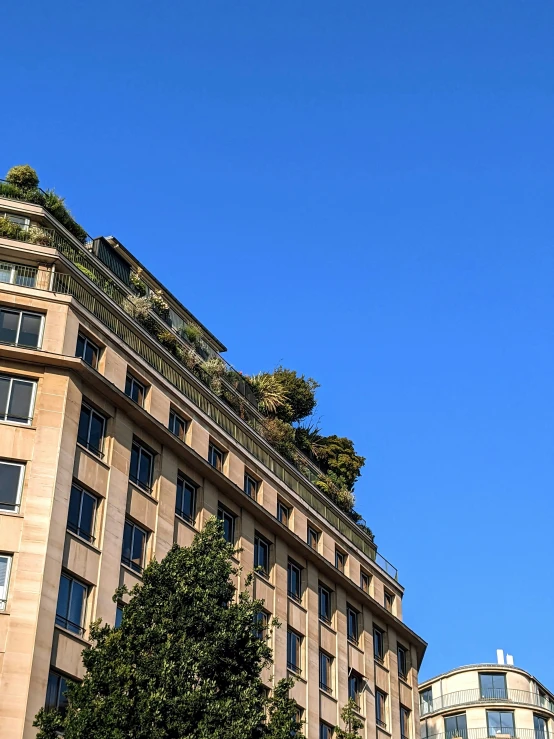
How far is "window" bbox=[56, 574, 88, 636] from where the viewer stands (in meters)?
36.2

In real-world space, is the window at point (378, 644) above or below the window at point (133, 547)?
above

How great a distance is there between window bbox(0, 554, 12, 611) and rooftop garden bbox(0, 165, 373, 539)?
45.0ft

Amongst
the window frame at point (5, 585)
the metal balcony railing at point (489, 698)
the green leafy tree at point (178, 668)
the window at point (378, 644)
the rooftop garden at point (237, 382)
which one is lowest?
the green leafy tree at point (178, 668)

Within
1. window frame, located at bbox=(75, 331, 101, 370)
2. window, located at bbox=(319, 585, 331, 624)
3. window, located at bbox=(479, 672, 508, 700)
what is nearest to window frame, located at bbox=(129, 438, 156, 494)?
window frame, located at bbox=(75, 331, 101, 370)

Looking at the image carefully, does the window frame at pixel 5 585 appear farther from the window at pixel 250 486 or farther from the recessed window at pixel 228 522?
the window at pixel 250 486

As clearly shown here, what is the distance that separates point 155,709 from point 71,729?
6.74 ft

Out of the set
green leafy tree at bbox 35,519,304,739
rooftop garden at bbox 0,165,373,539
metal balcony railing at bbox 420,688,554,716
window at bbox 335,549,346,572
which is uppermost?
rooftop garden at bbox 0,165,373,539

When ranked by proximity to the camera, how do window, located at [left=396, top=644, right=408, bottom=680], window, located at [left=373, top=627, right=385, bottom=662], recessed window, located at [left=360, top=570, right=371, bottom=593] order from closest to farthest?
window, located at [left=373, top=627, right=385, bottom=662] < recessed window, located at [left=360, top=570, right=371, bottom=593] < window, located at [left=396, top=644, right=408, bottom=680]

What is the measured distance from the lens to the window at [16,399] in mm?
38531

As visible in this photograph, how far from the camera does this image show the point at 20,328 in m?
40.2

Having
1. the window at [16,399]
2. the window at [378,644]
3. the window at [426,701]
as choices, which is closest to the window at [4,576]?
the window at [16,399]

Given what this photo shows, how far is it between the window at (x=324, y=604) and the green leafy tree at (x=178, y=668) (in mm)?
18129

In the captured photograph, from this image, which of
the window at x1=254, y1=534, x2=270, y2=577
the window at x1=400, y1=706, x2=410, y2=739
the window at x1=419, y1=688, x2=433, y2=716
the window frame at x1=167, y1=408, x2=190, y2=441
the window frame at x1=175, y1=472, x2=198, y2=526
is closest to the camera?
the window frame at x1=175, y1=472, x2=198, y2=526

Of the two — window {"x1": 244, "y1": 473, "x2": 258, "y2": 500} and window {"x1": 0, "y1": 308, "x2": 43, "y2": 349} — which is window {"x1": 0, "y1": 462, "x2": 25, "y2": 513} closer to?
window {"x1": 0, "y1": 308, "x2": 43, "y2": 349}
